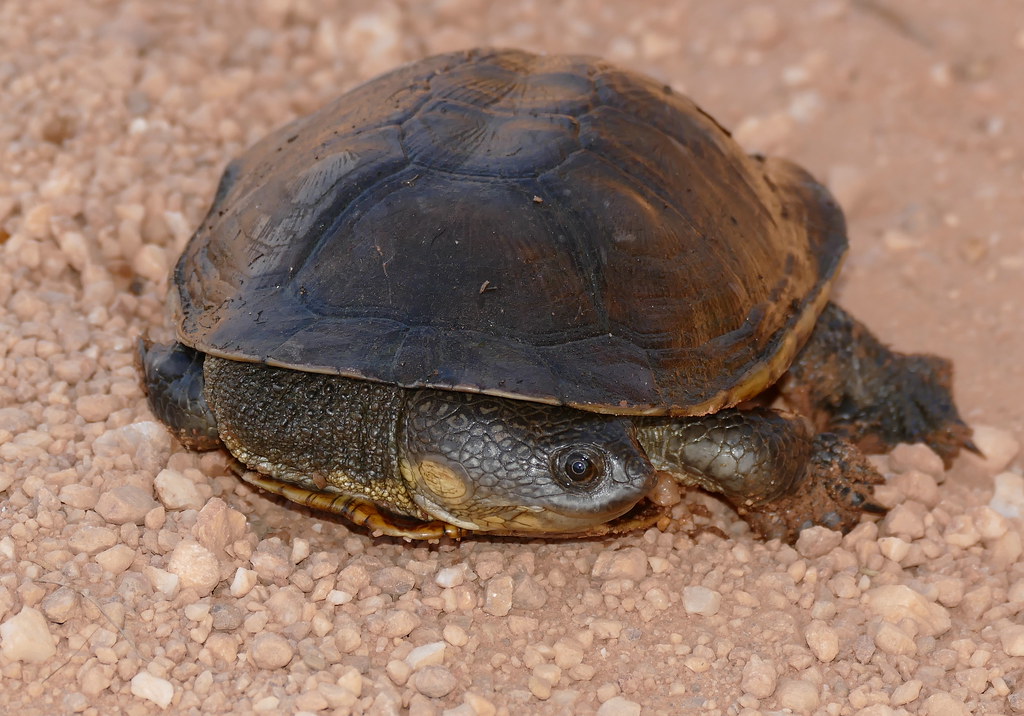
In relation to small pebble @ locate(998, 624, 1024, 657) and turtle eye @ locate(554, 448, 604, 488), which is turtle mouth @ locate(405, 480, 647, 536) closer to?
turtle eye @ locate(554, 448, 604, 488)

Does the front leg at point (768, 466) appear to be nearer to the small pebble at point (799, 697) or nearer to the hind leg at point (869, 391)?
the hind leg at point (869, 391)

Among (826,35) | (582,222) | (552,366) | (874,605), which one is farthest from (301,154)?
(826,35)

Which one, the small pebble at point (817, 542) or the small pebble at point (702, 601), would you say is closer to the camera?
the small pebble at point (702, 601)

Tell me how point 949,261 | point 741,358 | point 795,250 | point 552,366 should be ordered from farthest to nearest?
point 949,261, point 795,250, point 741,358, point 552,366

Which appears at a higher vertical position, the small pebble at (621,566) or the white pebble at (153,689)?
the white pebble at (153,689)

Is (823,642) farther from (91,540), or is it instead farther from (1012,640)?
(91,540)

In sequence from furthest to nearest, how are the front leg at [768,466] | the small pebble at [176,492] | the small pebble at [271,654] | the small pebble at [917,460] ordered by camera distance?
the small pebble at [917,460] < the front leg at [768,466] < the small pebble at [176,492] < the small pebble at [271,654]

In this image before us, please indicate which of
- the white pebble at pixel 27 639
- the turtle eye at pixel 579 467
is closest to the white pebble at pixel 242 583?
the white pebble at pixel 27 639

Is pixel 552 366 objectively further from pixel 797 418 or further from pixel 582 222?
pixel 797 418
